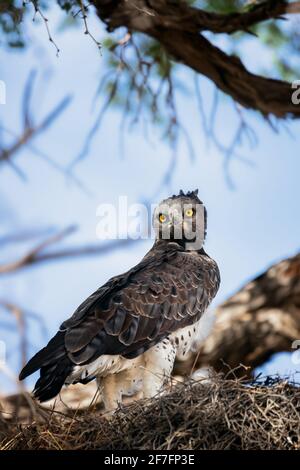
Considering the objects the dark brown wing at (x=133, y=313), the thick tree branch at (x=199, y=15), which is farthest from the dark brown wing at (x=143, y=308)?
the thick tree branch at (x=199, y=15)

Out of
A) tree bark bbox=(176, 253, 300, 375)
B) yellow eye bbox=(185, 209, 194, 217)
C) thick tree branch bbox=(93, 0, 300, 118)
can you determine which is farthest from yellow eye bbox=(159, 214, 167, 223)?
tree bark bbox=(176, 253, 300, 375)

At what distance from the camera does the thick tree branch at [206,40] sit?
360 inches

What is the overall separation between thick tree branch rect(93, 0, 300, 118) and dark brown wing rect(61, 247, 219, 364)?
64.1 inches

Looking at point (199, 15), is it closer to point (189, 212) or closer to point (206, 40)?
point (206, 40)

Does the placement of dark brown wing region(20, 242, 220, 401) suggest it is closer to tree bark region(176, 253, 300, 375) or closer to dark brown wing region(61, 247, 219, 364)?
dark brown wing region(61, 247, 219, 364)

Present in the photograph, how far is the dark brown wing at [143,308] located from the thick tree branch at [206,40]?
163 centimetres

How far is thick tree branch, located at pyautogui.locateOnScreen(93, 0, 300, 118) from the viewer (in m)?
9.15

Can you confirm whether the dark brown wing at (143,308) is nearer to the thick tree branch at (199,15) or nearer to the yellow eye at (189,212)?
the yellow eye at (189,212)

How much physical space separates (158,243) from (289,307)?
6.26 ft

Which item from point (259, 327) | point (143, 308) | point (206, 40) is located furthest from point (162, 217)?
point (259, 327)

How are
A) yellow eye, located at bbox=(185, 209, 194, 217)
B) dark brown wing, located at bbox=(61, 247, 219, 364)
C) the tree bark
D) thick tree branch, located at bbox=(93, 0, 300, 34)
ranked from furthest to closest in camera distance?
the tree bark
thick tree branch, located at bbox=(93, 0, 300, 34)
yellow eye, located at bbox=(185, 209, 194, 217)
dark brown wing, located at bbox=(61, 247, 219, 364)

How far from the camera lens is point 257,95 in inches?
380

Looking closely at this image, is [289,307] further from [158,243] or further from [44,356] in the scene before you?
[44,356]
